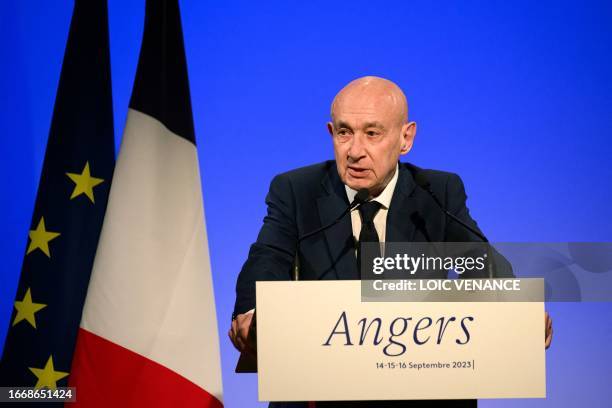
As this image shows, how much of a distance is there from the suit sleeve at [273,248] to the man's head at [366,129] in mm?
229

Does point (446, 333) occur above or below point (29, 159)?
below

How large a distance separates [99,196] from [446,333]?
1.56 meters

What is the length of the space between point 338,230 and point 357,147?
261 mm

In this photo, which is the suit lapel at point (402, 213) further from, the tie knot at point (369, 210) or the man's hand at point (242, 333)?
the man's hand at point (242, 333)

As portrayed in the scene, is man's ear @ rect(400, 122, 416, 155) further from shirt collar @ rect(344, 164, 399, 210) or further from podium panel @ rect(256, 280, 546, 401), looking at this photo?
podium panel @ rect(256, 280, 546, 401)

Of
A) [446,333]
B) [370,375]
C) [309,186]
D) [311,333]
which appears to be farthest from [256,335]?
[309,186]

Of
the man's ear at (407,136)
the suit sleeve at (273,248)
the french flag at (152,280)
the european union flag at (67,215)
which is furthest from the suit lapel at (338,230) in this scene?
the european union flag at (67,215)

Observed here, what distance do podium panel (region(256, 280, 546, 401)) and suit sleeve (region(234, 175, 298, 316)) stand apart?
12.3 inches

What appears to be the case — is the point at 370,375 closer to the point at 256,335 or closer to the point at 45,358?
the point at 256,335

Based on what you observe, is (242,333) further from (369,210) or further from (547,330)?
(547,330)

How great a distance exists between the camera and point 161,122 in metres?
2.74

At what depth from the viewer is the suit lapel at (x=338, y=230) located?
2172 mm

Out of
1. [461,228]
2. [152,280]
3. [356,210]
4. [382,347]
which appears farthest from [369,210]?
[152,280]

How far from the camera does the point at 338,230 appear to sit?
2.25m
